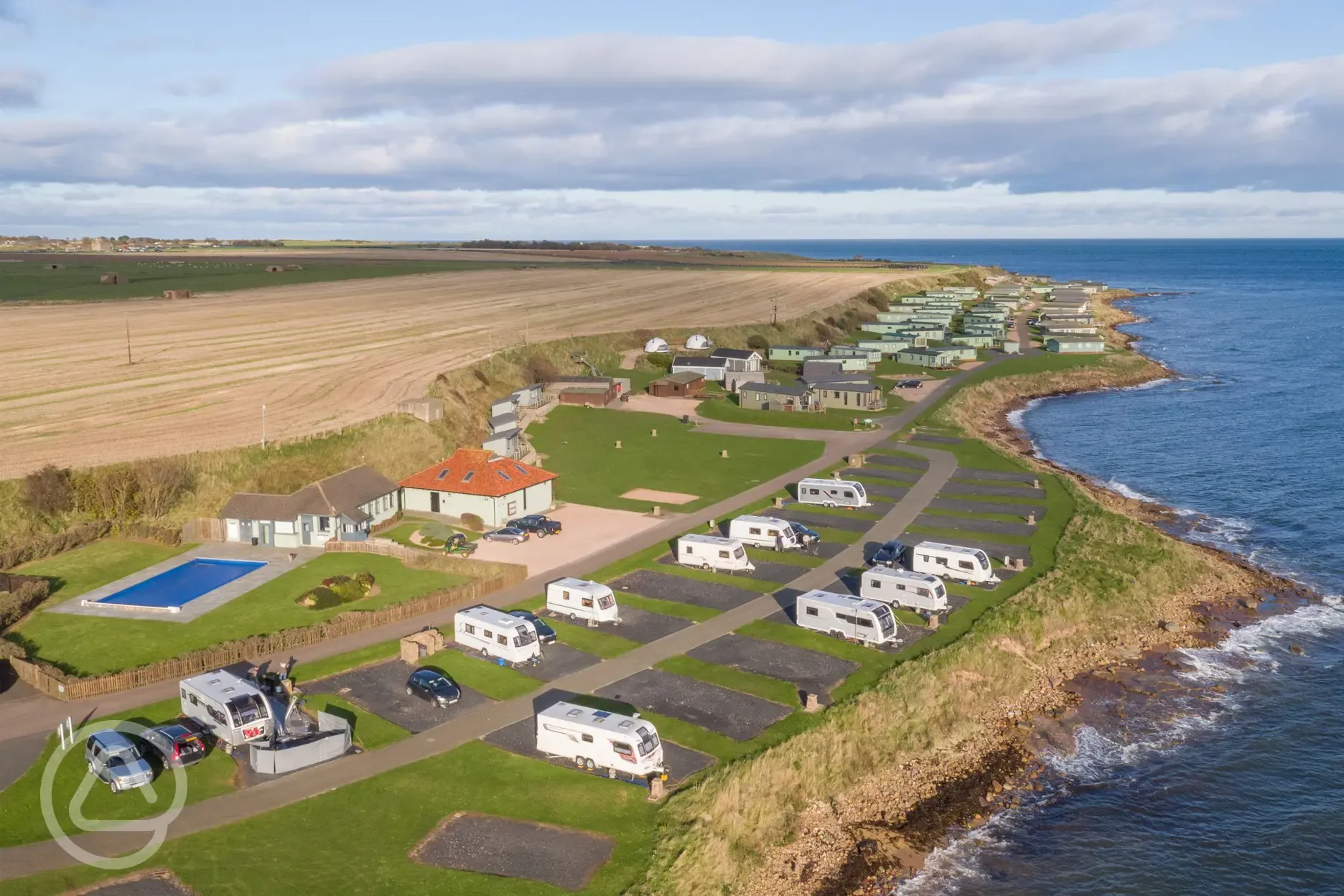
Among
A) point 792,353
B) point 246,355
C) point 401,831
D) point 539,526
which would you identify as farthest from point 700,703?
point 792,353

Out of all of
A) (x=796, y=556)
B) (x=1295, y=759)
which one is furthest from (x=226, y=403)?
(x=1295, y=759)

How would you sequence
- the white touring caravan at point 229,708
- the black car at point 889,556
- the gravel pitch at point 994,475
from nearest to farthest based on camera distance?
the white touring caravan at point 229,708 < the black car at point 889,556 < the gravel pitch at point 994,475

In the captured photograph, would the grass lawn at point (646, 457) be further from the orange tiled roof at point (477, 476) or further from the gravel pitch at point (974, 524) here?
the gravel pitch at point (974, 524)

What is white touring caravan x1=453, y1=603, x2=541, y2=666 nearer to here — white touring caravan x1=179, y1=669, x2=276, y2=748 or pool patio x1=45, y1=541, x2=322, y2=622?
white touring caravan x1=179, y1=669, x2=276, y2=748

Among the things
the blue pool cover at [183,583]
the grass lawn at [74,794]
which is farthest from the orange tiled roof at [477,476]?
the grass lawn at [74,794]

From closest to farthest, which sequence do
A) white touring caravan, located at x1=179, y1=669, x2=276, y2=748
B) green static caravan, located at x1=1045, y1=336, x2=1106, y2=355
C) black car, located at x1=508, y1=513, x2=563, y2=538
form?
1. white touring caravan, located at x1=179, y1=669, x2=276, y2=748
2. black car, located at x1=508, y1=513, x2=563, y2=538
3. green static caravan, located at x1=1045, y1=336, x2=1106, y2=355

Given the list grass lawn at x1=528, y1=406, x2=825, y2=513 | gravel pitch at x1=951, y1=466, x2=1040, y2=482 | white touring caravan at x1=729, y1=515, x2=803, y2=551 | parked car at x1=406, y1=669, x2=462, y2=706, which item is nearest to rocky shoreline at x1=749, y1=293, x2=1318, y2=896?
gravel pitch at x1=951, y1=466, x2=1040, y2=482
